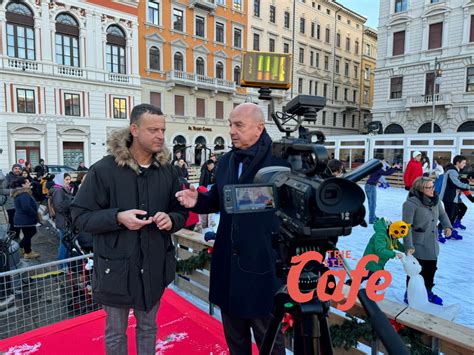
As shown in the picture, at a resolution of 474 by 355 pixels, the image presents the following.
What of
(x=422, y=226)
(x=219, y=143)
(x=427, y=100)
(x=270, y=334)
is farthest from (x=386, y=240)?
(x=427, y=100)

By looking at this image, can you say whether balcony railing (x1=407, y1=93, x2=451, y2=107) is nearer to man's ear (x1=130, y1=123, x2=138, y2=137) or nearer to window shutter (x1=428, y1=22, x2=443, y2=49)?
window shutter (x1=428, y1=22, x2=443, y2=49)

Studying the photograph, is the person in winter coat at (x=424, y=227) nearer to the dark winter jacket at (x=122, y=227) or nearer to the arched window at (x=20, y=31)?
the dark winter jacket at (x=122, y=227)

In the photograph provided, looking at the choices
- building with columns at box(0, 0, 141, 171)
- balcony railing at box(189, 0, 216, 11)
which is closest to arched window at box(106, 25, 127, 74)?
building with columns at box(0, 0, 141, 171)

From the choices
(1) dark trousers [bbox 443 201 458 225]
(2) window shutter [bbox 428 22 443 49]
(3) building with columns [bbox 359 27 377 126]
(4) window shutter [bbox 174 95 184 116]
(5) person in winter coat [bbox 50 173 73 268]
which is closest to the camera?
(5) person in winter coat [bbox 50 173 73 268]

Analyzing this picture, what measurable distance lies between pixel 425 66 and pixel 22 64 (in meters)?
28.9

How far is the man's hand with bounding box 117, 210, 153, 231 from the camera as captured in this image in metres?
1.74

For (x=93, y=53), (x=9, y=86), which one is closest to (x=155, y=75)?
(x=93, y=53)

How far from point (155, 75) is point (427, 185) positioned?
80.0ft

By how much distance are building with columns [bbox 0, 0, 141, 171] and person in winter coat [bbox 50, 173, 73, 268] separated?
17.5 meters

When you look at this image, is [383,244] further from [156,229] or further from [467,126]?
[467,126]

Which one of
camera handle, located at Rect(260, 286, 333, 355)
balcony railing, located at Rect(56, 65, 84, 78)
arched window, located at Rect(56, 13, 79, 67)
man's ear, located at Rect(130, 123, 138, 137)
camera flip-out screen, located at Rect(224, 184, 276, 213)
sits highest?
arched window, located at Rect(56, 13, 79, 67)

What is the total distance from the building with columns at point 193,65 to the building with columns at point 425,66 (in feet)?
41.9

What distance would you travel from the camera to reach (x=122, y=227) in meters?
1.82

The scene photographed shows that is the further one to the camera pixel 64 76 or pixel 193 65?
pixel 193 65
